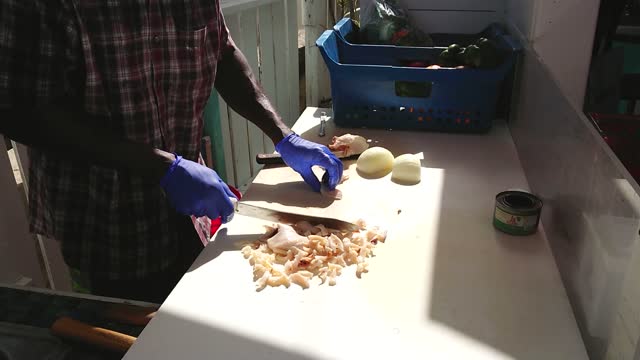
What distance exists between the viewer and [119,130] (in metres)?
1.29

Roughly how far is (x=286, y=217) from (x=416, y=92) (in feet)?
2.63

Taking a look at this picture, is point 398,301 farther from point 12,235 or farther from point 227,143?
point 227,143

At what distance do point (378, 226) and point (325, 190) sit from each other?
235mm

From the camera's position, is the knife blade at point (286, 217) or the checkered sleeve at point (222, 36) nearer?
the knife blade at point (286, 217)

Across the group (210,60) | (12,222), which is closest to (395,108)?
(210,60)

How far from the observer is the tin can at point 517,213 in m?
1.21

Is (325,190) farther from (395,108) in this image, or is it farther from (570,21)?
(570,21)

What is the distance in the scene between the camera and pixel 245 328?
0.96 metres

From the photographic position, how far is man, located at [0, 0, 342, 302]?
1.13m

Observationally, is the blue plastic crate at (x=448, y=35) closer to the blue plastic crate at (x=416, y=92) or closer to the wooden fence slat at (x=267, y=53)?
the blue plastic crate at (x=416, y=92)

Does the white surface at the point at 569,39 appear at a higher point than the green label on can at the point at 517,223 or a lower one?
higher

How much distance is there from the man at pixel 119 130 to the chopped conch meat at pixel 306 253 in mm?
148

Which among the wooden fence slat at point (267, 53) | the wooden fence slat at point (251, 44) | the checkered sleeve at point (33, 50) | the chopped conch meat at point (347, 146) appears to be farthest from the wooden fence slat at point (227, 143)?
the checkered sleeve at point (33, 50)

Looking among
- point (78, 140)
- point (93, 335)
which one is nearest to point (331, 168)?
point (78, 140)
